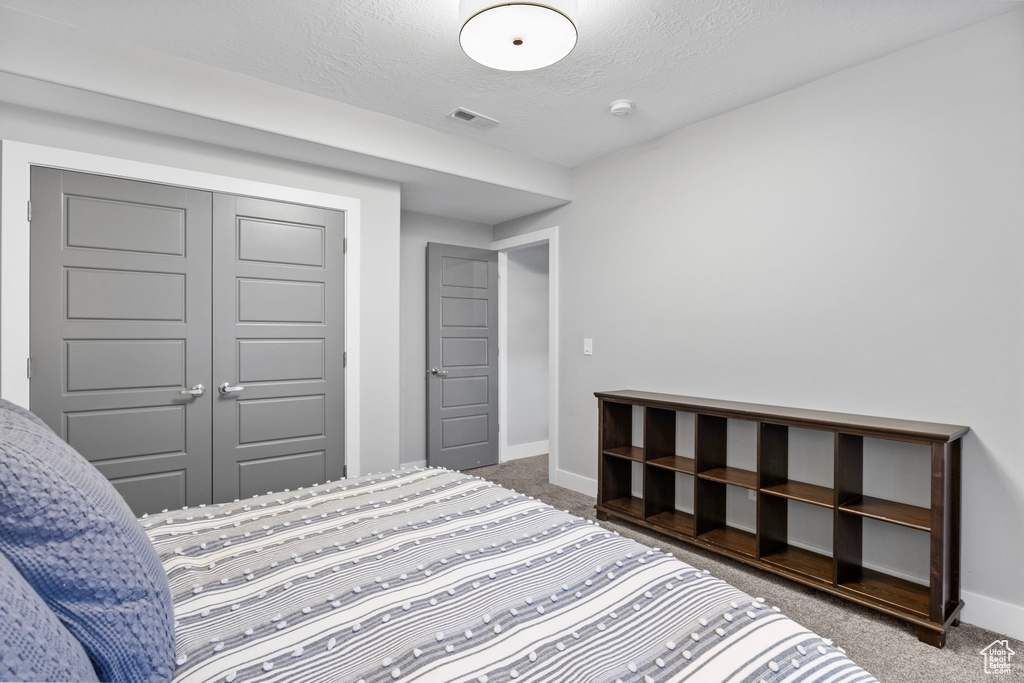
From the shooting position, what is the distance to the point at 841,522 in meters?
2.38

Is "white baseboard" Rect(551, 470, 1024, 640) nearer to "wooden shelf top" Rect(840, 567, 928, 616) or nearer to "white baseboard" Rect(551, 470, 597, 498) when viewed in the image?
"wooden shelf top" Rect(840, 567, 928, 616)

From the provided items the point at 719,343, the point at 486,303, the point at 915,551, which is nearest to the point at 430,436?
the point at 486,303

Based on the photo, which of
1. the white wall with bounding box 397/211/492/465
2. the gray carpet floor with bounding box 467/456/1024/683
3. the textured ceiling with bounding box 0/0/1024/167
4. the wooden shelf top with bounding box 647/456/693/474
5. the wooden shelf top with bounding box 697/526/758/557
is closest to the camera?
the gray carpet floor with bounding box 467/456/1024/683

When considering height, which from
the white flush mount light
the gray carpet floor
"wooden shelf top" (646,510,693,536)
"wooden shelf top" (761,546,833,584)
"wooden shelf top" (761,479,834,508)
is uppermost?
the white flush mount light

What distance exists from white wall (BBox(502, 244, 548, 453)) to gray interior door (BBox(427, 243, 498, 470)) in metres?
0.24

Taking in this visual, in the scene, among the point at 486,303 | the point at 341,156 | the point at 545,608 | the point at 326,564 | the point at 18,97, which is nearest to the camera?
the point at 545,608

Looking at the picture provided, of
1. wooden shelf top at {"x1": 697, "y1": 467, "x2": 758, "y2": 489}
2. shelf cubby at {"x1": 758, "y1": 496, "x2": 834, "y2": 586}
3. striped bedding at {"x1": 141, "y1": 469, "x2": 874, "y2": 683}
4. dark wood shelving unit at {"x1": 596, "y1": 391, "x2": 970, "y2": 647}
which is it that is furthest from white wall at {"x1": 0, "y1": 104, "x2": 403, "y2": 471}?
shelf cubby at {"x1": 758, "y1": 496, "x2": 834, "y2": 586}

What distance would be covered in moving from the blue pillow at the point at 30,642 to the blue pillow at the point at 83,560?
9 cm

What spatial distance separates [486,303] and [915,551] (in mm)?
3679

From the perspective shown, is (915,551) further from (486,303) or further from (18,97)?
(18,97)

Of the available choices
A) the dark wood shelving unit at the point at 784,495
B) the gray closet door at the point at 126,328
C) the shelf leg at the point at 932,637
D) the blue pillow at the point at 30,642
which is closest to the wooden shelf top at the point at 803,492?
the dark wood shelving unit at the point at 784,495

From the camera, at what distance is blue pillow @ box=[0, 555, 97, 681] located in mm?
523

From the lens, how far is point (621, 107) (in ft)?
9.90

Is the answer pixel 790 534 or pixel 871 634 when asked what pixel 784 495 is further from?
pixel 871 634
